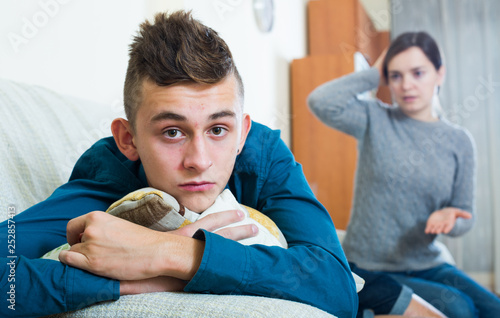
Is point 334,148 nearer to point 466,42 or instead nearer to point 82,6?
point 466,42

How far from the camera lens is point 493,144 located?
3.60 m

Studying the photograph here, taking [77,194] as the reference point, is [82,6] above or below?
above

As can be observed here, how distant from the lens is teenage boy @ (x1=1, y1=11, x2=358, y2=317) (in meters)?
0.58

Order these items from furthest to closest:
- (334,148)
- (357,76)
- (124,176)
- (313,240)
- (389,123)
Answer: (334,148), (357,76), (389,123), (124,176), (313,240)

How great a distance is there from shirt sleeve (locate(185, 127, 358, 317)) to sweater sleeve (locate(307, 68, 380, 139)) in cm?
105

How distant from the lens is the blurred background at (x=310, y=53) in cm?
151

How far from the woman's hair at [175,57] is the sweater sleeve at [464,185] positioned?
1.16 meters

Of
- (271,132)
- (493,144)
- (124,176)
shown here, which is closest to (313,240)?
(271,132)

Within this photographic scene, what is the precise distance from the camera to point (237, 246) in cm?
60

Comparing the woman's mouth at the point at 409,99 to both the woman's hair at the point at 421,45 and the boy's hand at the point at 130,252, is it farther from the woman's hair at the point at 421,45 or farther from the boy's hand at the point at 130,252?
the boy's hand at the point at 130,252

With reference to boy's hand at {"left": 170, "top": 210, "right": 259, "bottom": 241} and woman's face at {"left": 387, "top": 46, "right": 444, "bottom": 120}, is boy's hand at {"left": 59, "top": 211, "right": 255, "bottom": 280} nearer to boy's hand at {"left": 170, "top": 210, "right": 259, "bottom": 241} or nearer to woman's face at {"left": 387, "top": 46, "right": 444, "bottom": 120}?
boy's hand at {"left": 170, "top": 210, "right": 259, "bottom": 241}

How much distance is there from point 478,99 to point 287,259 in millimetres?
3485

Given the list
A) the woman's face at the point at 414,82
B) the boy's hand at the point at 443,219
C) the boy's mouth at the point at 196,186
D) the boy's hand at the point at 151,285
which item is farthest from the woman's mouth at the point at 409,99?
the boy's hand at the point at 151,285

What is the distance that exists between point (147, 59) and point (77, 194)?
0.84 ft
